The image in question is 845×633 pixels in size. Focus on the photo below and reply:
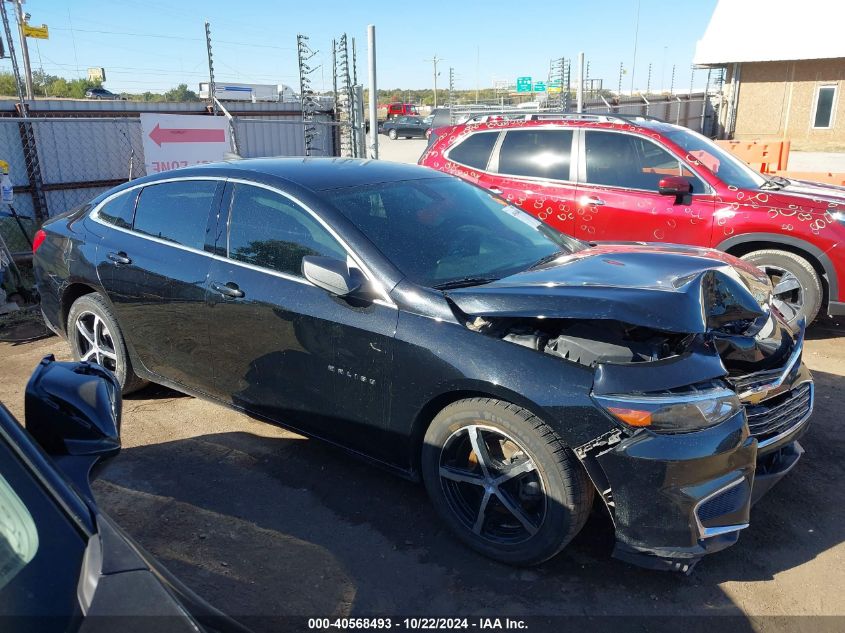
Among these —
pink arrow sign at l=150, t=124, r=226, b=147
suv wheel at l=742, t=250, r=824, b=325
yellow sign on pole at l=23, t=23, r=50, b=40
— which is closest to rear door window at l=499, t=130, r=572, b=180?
suv wheel at l=742, t=250, r=824, b=325

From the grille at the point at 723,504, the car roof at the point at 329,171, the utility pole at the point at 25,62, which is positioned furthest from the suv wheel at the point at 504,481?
the utility pole at the point at 25,62

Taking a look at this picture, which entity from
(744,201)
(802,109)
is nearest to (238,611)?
(744,201)

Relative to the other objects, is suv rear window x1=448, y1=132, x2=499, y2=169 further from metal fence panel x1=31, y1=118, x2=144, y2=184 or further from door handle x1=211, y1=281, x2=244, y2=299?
metal fence panel x1=31, y1=118, x2=144, y2=184

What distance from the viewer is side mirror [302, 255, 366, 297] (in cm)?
320

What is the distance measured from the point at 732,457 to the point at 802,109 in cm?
3101

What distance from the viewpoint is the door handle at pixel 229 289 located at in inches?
145

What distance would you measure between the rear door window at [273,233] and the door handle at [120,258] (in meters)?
0.91

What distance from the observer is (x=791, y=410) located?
324 centimetres

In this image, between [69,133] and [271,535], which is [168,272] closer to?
[271,535]

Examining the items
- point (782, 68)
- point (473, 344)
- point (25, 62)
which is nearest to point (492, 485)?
point (473, 344)

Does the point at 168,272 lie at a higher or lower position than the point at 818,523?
higher

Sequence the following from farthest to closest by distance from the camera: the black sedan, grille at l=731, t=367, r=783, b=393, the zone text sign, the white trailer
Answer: the black sedan < the white trailer < the zone text sign < grille at l=731, t=367, r=783, b=393

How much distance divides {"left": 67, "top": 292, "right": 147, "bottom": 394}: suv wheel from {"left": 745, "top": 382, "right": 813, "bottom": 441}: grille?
3808mm

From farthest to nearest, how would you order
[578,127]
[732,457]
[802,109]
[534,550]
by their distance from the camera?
[802,109] < [578,127] < [534,550] < [732,457]
